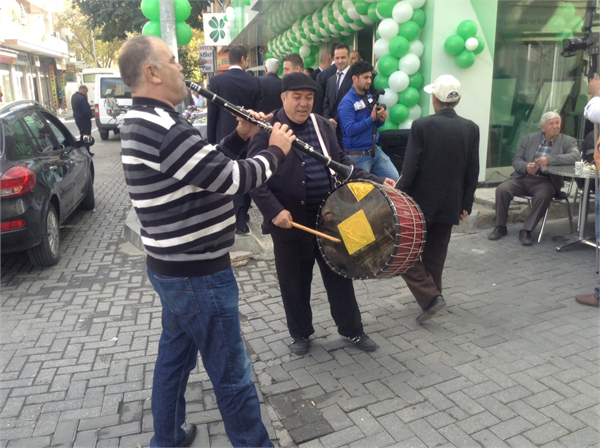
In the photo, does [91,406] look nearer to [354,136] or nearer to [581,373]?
[581,373]

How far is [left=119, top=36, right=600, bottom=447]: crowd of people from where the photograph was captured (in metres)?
2.22

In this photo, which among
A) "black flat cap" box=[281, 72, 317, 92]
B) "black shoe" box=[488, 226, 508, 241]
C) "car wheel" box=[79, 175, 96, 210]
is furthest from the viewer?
"car wheel" box=[79, 175, 96, 210]

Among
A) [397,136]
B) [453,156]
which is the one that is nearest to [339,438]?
[453,156]

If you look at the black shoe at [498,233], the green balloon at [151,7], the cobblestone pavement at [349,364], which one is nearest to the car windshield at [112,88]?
the green balloon at [151,7]

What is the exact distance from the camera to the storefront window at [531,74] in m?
8.04

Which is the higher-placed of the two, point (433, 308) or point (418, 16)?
point (418, 16)

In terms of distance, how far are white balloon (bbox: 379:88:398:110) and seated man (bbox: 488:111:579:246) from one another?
180 centimetres

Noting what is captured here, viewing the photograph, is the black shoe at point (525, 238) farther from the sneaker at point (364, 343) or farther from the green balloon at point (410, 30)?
the sneaker at point (364, 343)

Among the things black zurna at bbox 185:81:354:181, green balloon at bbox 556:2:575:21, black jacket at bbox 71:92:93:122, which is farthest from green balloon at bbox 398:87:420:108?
black jacket at bbox 71:92:93:122

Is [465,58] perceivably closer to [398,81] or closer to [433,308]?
[398,81]

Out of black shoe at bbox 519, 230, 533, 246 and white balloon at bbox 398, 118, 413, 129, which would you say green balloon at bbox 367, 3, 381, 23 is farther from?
black shoe at bbox 519, 230, 533, 246

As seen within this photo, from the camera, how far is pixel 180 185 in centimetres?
224

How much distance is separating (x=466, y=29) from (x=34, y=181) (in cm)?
572

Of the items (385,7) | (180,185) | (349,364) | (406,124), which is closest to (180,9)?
(385,7)
